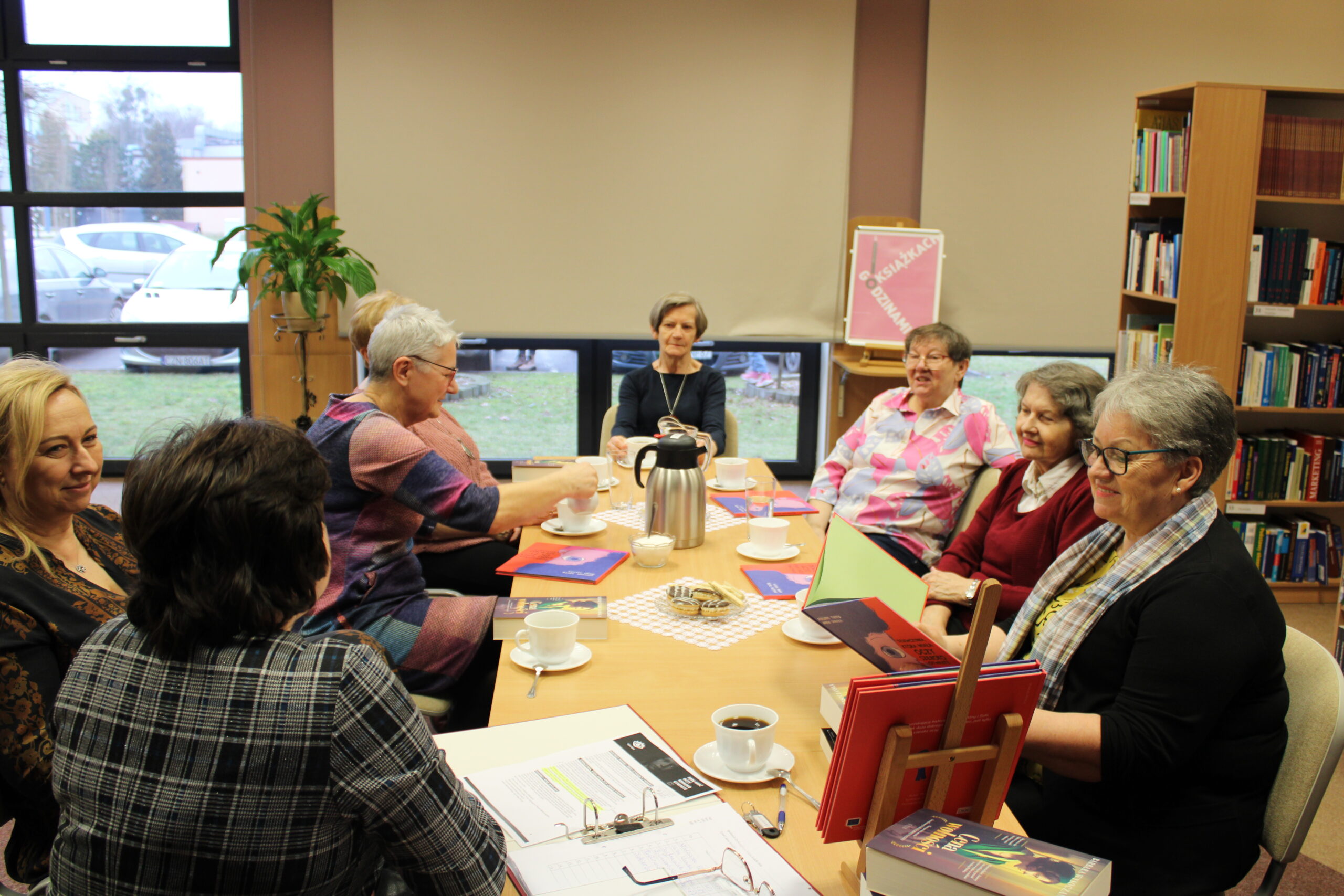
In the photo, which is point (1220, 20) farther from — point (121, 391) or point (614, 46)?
point (121, 391)

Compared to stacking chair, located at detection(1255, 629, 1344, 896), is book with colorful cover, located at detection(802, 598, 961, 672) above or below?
above

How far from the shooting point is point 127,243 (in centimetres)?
489

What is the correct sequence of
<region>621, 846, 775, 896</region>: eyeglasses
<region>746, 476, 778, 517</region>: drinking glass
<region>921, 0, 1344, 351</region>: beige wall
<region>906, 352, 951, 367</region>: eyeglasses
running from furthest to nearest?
<region>921, 0, 1344, 351</region>: beige wall → <region>906, 352, 951, 367</region>: eyeglasses → <region>746, 476, 778, 517</region>: drinking glass → <region>621, 846, 775, 896</region>: eyeglasses

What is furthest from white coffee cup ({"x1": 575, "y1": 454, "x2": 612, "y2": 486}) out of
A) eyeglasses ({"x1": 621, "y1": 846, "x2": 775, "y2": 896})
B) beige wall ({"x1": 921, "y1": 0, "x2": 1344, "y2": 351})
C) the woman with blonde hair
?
beige wall ({"x1": 921, "y1": 0, "x2": 1344, "y2": 351})

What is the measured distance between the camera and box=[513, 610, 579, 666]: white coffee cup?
160cm

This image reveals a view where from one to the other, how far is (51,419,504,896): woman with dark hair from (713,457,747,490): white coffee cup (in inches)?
78.2

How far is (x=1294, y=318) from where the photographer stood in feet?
13.1

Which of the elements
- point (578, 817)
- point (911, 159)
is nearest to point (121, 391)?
point (911, 159)

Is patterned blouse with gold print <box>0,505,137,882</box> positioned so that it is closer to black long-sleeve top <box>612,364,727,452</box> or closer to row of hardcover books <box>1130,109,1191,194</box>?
black long-sleeve top <box>612,364,727,452</box>

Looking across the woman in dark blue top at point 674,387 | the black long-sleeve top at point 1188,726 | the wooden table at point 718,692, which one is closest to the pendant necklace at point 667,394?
the woman in dark blue top at point 674,387

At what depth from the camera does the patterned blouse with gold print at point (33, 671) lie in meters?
1.31

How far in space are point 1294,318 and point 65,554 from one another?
4428 mm

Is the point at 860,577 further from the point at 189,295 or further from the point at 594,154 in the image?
the point at 189,295

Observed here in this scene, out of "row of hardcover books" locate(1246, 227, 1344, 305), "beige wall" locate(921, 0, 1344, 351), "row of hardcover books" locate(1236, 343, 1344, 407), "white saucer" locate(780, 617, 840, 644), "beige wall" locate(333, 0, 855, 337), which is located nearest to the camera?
"white saucer" locate(780, 617, 840, 644)
